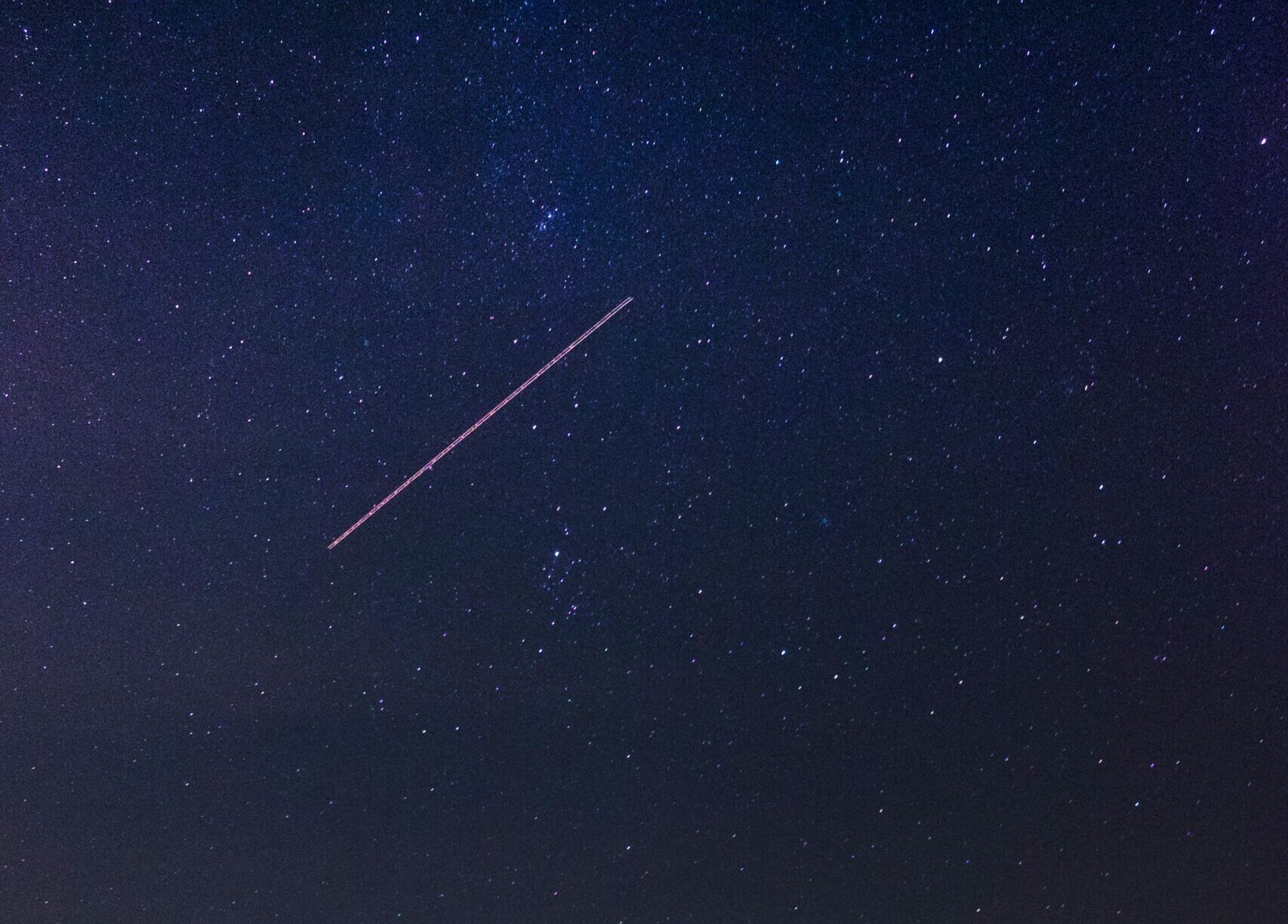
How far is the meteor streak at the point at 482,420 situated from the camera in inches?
26.3

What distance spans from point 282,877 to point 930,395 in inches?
25.6

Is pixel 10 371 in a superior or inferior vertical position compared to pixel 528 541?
superior

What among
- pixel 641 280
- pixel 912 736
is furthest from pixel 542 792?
pixel 641 280

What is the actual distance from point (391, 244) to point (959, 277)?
0.43m

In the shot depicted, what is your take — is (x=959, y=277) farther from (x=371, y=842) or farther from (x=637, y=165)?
(x=371, y=842)

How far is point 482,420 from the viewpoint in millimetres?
673

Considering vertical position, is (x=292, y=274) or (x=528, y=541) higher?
(x=292, y=274)

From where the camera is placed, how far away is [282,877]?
2.37ft

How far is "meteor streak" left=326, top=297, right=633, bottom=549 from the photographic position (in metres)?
0.67

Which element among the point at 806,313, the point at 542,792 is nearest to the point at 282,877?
the point at 542,792

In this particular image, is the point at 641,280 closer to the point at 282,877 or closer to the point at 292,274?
the point at 292,274

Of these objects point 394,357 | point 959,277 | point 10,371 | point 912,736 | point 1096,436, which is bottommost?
point 912,736

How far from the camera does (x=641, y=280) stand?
665 millimetres

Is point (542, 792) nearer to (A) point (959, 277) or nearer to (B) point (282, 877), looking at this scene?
(B) point (282, 877)
